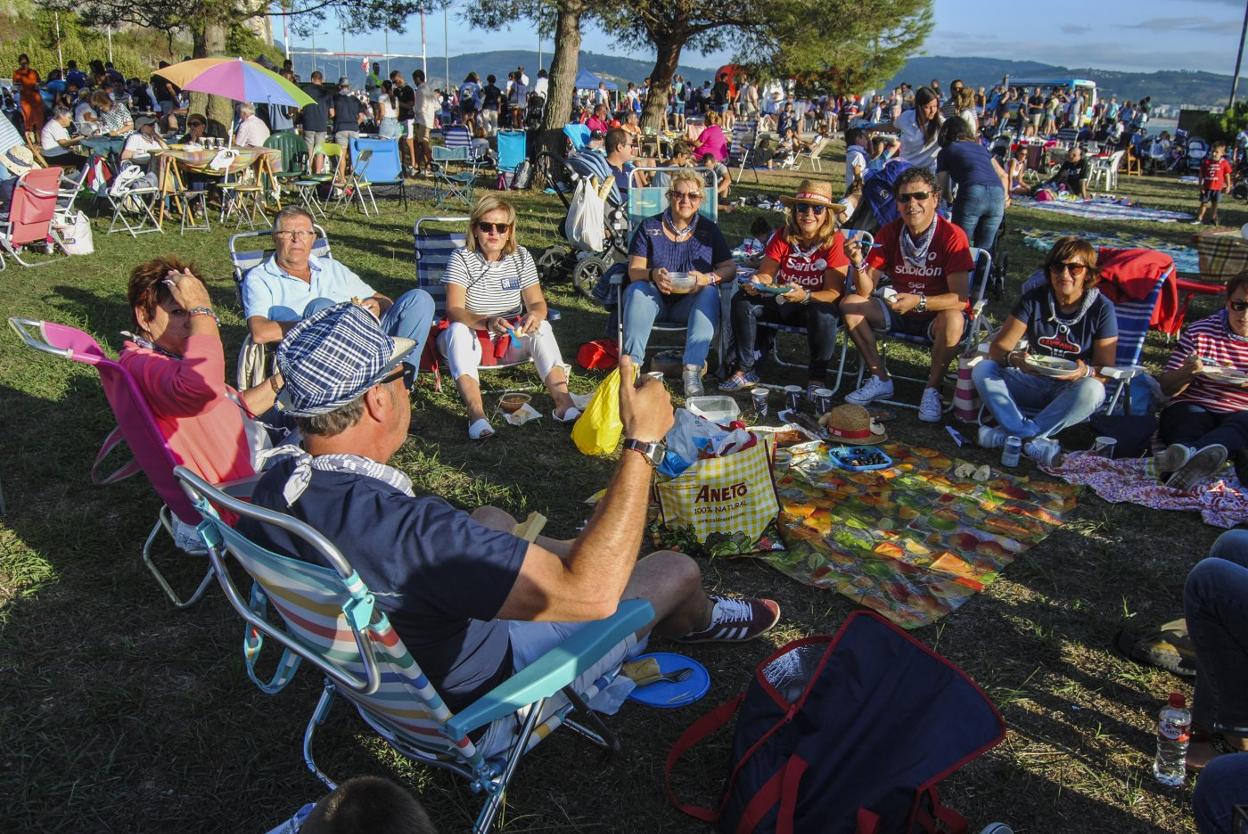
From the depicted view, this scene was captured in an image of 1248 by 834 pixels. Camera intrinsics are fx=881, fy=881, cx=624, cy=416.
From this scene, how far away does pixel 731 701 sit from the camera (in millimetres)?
2736

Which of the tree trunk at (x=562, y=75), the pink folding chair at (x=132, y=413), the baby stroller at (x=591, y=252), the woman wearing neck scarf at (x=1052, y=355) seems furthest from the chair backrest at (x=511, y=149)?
the pink folding chair at (x=132, y=413)

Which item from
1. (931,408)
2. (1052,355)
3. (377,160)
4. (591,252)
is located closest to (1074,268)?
(1052,355)

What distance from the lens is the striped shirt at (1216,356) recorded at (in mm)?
4602

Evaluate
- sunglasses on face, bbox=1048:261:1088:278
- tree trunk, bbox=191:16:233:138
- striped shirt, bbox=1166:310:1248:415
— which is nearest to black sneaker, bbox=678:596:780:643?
sunglasses on face, bbox=1048:261:1088:278

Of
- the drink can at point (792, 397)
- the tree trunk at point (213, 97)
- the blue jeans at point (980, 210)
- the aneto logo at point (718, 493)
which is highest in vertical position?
the tree trunk at point (213, 97)

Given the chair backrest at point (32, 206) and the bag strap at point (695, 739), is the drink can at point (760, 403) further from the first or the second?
the chair backrest at point (32, 206)

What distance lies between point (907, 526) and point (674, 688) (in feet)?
5.80

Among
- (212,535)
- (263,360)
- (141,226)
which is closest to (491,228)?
(263,360)

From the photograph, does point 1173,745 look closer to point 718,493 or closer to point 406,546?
point 718,493

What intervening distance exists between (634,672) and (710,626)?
1.18 ft

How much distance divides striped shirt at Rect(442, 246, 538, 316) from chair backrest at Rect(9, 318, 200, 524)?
2.51 metres

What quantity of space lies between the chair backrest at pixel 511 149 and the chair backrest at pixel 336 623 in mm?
13735

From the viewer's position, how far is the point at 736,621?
10.7 feet

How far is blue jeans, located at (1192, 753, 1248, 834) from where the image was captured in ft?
6.33
